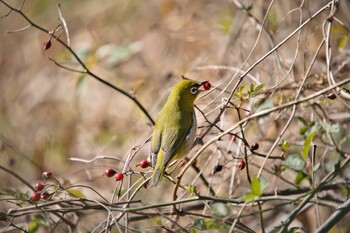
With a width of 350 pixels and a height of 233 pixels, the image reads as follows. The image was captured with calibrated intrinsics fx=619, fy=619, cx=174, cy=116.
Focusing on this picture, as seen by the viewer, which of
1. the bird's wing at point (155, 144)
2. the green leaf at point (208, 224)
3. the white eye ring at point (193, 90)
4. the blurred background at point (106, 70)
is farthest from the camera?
the blurred background at point (106, 70)

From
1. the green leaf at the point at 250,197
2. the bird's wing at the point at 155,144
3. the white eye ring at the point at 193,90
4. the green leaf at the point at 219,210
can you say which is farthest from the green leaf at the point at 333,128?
the green leaf at the point at 250,197

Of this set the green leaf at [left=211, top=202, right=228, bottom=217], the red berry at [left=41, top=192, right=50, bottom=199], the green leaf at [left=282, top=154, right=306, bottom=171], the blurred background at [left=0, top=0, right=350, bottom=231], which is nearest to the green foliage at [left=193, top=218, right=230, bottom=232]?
the green leaf at [left=211, top=202, right=228, bottom=217]

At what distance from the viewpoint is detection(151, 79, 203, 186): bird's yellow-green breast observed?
339cm

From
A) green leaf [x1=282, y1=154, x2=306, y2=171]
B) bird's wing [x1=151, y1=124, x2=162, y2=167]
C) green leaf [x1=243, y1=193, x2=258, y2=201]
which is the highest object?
bird's wing [x1=151, y1=124, x2=162, y2=167]

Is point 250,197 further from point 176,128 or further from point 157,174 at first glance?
point 176,128

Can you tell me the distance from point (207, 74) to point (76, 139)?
5.80ft

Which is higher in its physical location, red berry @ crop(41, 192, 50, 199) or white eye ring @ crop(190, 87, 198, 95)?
white eye ring @ crop(190, 87, 198, 95)

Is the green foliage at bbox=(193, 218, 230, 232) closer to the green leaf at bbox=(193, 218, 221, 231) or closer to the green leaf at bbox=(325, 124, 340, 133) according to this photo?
the green leaf at bbox=(193, 218, 221, 231)

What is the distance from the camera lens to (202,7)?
6879 mm

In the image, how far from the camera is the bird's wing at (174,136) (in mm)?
3389

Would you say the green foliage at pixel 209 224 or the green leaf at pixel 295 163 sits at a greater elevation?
the green leaf at pixel 295 163

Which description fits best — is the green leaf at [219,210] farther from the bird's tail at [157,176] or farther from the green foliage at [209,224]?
the bird's tail at [157,176]

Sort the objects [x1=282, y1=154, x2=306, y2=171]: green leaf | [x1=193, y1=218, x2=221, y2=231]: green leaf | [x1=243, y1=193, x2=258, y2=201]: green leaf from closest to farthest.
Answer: [x1=243, y1=193, x2=258, y2=201]: green leaf, [x1=193, y1=218, x2=221, y2=231]: green leaf, [x1=282, y1=154, x2=306, y2=171]: green leaf

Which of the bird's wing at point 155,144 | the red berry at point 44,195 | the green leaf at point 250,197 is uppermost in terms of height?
the bird's wing at point 155,144
